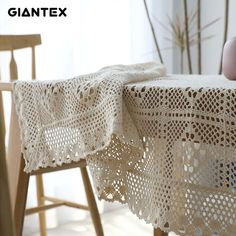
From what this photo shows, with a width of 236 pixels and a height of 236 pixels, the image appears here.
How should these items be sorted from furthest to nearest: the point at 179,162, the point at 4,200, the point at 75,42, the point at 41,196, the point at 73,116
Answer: the point at 75,42 < the point at 41,196 < the point at 73,116 < the point at 179,162 < the point at 4,200

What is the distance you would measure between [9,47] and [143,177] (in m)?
0.97

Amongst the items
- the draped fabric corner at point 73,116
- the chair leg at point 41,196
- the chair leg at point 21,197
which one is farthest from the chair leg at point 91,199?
the draped fabric corner at point 73,116

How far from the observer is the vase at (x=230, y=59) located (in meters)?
1.08

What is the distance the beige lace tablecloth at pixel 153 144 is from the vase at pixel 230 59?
0.30 feet

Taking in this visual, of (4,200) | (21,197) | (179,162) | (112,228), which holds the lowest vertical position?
(112,228)

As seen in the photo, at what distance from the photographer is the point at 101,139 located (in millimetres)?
1016

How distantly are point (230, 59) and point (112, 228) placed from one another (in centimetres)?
139

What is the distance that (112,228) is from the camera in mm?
2297

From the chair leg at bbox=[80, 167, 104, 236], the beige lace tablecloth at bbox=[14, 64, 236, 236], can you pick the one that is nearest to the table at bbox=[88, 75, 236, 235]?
the beige lace tablecloth at bbox=[14, 64, 236, 236]

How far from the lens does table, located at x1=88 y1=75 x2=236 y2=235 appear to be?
905 mm

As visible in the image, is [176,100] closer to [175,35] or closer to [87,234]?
[87,234]

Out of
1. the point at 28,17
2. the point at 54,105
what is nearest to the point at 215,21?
the point at 28,17

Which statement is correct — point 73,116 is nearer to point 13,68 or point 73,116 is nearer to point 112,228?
point 13,68

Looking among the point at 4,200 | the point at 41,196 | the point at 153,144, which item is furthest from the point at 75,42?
the point at 4,200
